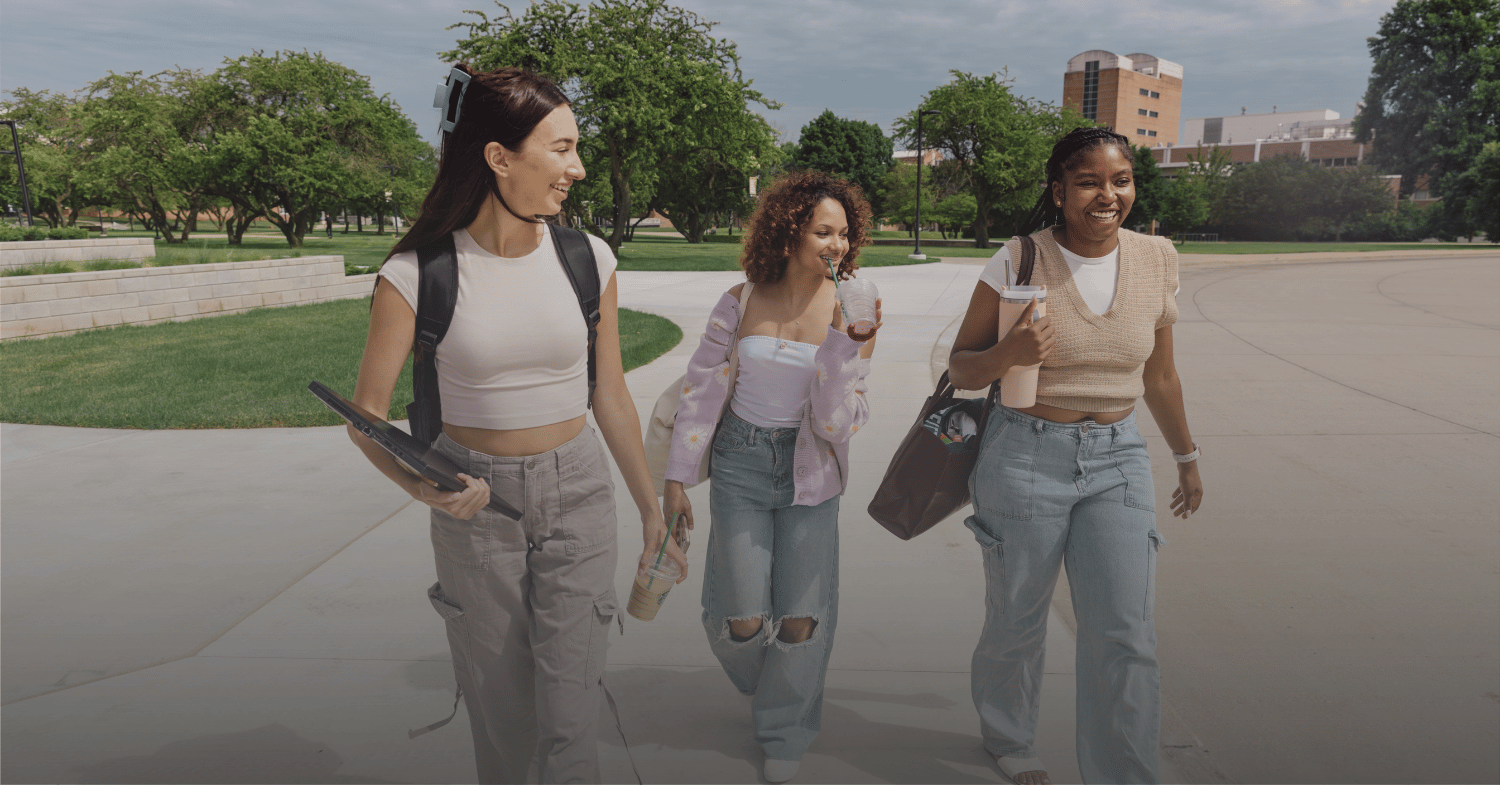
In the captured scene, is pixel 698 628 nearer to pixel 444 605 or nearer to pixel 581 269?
pixel 444 605

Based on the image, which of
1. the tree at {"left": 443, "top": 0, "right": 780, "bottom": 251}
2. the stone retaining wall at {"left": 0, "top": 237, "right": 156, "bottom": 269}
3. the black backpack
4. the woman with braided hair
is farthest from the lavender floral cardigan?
the tree at {"left": 443, "top": 0, "right": 780, "bottom": 251}

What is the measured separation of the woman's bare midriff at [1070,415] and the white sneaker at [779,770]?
1.21 m

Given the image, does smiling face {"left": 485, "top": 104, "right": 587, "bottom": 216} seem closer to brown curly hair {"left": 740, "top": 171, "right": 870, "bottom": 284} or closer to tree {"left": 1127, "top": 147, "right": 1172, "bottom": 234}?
brown curly hair {"left": 740, "top": 171, "right": 870, "bottom": 284}

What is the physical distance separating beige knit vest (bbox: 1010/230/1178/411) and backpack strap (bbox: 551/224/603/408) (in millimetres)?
1179

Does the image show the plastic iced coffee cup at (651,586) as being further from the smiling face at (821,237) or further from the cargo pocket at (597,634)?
the smiling face at (821,237)

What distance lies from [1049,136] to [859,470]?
5126 centimetres

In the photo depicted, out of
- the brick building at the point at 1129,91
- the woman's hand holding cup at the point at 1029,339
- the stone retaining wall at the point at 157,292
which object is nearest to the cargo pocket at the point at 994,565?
the woman's hand holding cup at the point at 1029,339

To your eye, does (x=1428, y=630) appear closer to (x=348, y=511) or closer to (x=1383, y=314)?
(x=348, y=511)

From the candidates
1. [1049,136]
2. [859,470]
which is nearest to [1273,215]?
[1049,136]

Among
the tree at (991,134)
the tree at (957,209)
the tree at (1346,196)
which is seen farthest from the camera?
the tree at (1346,196)

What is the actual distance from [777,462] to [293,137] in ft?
134

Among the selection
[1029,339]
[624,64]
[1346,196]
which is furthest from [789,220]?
[1346,196]

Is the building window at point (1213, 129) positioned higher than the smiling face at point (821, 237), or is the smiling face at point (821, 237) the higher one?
the building window at point (1213, 129)

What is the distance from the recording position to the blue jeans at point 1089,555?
231 centimetres
